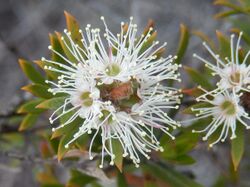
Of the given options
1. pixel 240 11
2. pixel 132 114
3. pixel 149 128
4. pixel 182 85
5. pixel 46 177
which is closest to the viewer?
pixel 132 114

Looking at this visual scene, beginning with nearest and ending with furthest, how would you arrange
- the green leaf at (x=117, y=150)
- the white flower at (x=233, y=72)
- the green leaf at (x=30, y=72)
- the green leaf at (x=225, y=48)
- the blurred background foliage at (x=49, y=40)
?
the green leaf at (x=117, y=150)
the white flower at (x=233, y=72)
the green leaf at (x=225, y=48)
the green leaf at (x=30, y=72)
the blurred background foliage at (x=49, y=40)

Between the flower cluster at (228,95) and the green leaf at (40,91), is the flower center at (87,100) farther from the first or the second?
the flower cluster at (228,95)

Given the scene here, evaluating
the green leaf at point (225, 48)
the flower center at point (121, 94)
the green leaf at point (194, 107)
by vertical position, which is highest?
the green leaf at point (225, 48)

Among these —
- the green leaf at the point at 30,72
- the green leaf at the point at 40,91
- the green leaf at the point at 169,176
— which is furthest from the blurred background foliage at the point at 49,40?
the green leaf at the point at 40,91

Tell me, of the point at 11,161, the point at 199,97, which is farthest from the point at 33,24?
the point at 199,97

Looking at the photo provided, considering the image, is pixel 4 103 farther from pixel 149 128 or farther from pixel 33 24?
pixel 149 128

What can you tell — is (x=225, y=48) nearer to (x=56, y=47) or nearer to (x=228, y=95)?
(x=228, y=95)

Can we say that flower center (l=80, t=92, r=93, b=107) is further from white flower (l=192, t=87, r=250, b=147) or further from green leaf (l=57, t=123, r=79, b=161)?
white flower (l=192, t=87, r=250, b=147)
